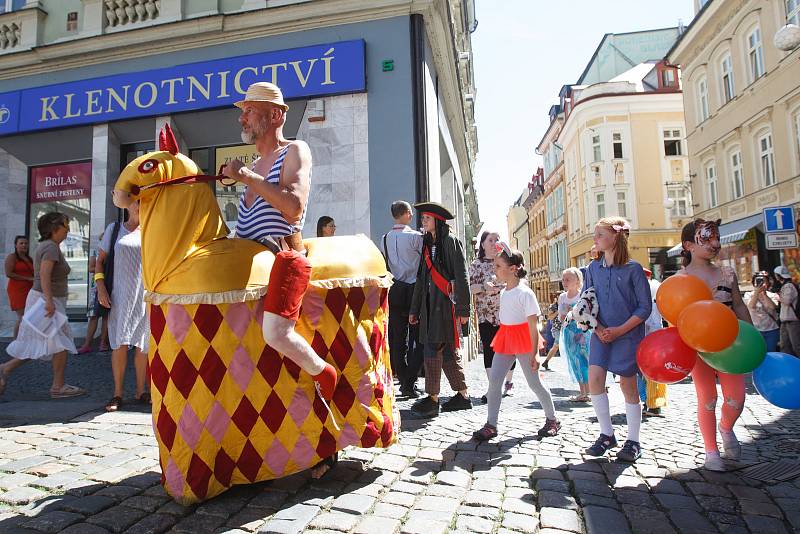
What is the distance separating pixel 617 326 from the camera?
3.72 m

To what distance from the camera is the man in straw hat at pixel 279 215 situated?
102 inches

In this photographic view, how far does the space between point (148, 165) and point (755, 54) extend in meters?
22.8

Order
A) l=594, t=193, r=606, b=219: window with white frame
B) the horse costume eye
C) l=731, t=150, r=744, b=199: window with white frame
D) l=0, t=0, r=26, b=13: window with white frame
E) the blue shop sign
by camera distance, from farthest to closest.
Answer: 1. l=594, t=193, r=606, b=219: window with white frame
2. l=731, t=150, r=744, b=199: window with white frame
3. l=0, t=0, r=26, b=13: window with white frame
4. the blue shop sign
5. the horse costume eye

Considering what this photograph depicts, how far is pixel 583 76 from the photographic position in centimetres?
4625

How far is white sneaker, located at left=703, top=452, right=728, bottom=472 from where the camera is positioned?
10.5ft

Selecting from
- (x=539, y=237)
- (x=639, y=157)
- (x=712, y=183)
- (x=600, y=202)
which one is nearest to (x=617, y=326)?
(x=712, y=183)

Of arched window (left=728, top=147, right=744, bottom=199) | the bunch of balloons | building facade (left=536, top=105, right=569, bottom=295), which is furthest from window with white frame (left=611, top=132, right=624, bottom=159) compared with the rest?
the bunch of balloons

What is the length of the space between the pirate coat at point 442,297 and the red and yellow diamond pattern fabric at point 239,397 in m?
2.06

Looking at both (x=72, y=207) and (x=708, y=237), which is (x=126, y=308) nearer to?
(x=708, y=237)

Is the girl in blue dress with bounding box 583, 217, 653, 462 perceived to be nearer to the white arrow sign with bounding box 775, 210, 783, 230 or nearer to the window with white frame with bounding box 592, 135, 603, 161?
the white arrow sign with bounding box 775, 210, 783, 230

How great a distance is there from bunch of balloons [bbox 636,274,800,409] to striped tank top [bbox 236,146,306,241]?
7.73 ft

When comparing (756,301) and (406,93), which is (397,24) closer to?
(406,93)

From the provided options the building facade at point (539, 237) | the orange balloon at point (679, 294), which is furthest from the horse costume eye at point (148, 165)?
the building facade at point (539, 237)

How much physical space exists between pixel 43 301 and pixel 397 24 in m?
6.71
